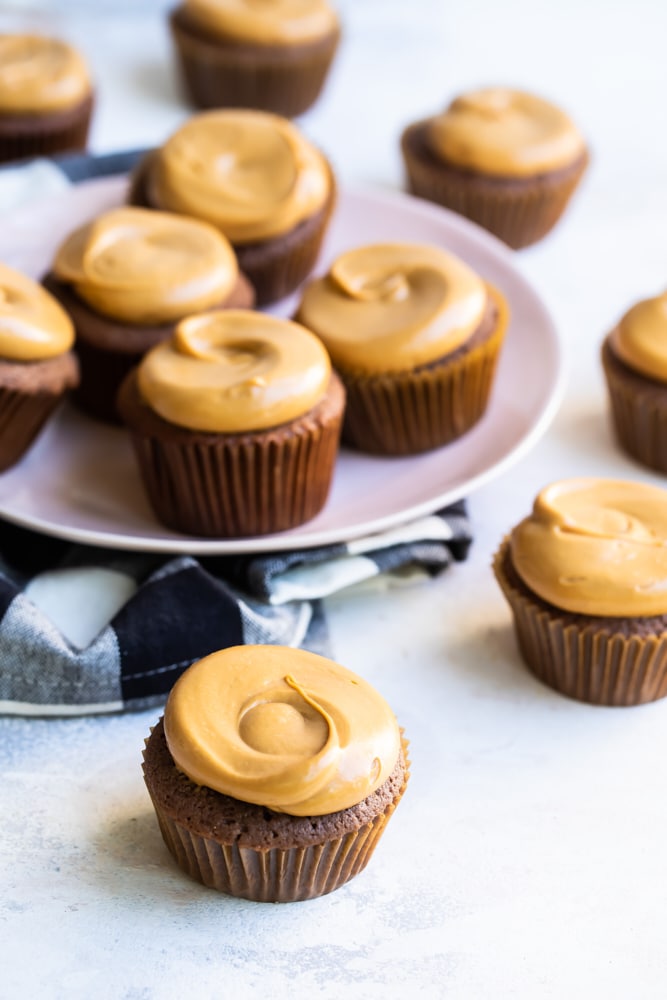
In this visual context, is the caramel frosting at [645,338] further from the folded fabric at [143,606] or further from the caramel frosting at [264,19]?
the caramel frosting at [264,19]

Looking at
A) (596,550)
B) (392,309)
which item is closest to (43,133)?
(392,309)

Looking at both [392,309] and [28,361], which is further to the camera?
[392,309]

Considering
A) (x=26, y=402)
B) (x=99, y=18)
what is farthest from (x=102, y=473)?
(x=99, y=18)

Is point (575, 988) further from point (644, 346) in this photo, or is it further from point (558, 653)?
point (644, 346)

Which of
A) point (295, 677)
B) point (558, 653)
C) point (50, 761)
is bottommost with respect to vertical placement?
point (50, 761)

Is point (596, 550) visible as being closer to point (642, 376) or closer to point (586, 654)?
point (586, 654)

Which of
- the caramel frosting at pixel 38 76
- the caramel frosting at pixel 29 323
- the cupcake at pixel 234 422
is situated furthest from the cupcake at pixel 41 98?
the cupcake at pixel 234 422
